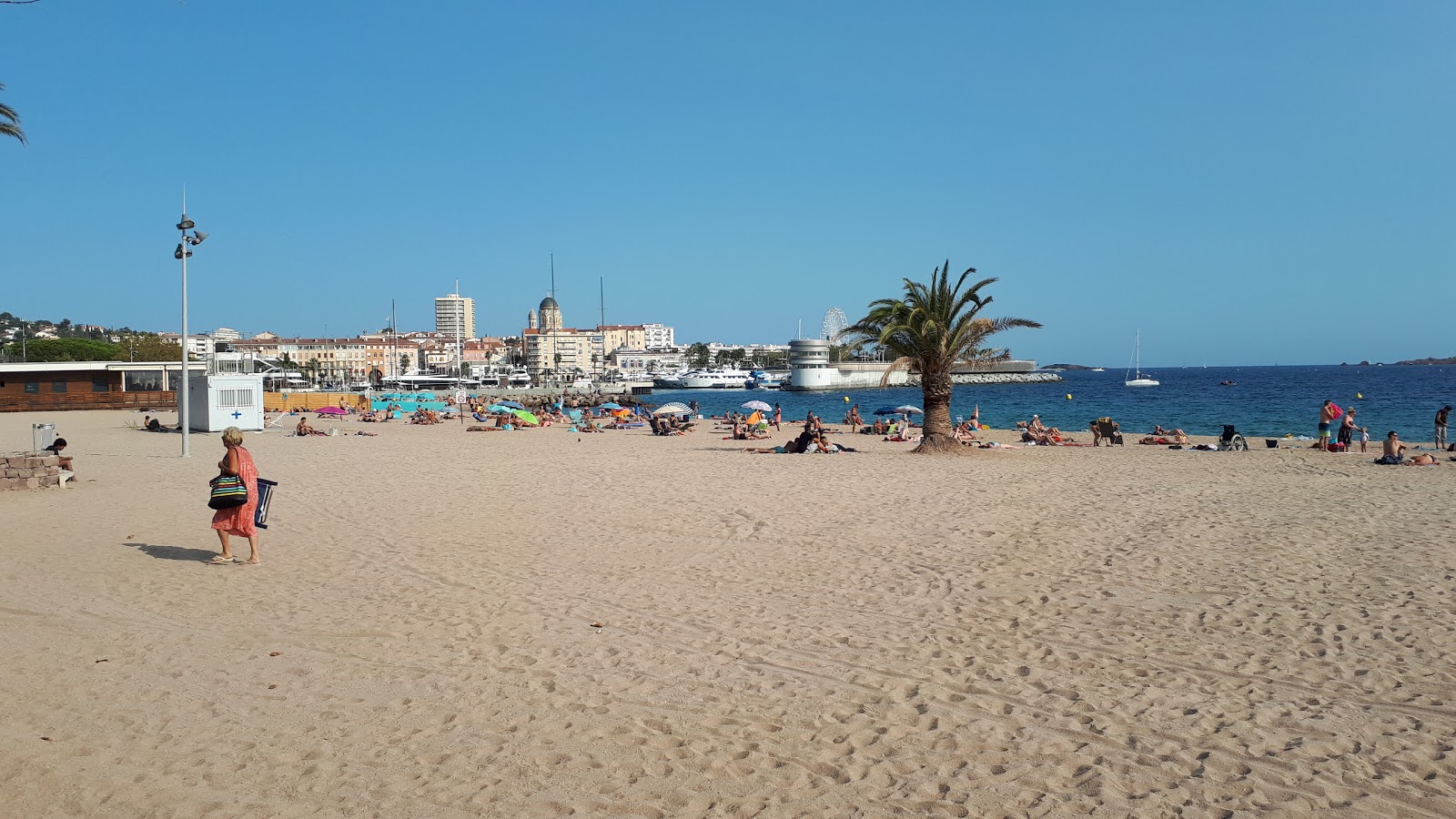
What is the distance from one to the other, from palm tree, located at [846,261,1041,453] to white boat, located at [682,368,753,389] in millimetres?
100955

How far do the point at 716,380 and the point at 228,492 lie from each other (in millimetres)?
116215

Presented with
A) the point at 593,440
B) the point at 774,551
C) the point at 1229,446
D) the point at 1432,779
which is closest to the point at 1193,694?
the point at 1432,779

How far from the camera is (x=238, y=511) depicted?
28.6 feet

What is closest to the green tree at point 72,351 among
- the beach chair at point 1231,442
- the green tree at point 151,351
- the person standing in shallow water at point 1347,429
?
the green tree at point 151,351

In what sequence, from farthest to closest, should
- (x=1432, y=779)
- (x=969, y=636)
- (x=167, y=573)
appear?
(x=167, y=573) < (x=969, y=636) < (x=1432, y=779)

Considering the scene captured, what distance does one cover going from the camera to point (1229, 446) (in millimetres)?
23312

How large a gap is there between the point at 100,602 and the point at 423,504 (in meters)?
5.72

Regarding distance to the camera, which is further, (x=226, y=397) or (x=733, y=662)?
(x=226, y=397)

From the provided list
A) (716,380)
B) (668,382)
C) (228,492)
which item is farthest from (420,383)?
(228,492)

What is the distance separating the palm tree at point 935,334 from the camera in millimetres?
21375

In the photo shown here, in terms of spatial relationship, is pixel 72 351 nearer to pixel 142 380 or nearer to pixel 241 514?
pixel 142 380

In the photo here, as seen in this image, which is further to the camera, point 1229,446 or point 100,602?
point 1229,446

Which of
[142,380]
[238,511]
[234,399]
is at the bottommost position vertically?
[238,511]

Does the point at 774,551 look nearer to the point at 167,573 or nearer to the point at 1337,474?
the point at 167,573
